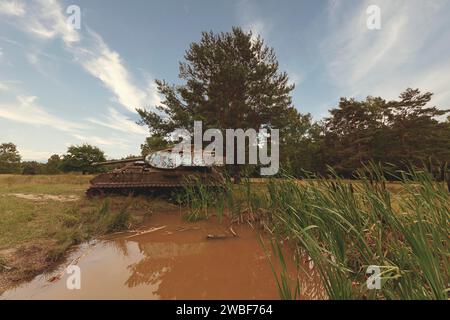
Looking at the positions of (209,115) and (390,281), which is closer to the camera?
(390,281)

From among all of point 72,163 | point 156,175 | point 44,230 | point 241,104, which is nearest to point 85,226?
point 44,230

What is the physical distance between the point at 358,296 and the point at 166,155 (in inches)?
305

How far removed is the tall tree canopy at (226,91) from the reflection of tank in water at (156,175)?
5.59m

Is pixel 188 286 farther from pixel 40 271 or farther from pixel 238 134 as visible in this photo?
pixel 238 134

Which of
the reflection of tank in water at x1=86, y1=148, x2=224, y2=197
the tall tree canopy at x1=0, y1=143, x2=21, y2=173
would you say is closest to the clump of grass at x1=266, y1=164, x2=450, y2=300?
the reflection of tank in water at x1=86, y1=148, x2=224, y2=197

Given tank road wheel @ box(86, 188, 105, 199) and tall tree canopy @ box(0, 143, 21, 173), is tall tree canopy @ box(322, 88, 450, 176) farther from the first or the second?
tall tree canopy @ box(0, 143, 21, 173)

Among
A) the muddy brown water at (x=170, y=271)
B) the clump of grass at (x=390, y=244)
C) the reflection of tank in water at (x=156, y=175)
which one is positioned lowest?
the muddy brown water at (x=170, y=271)

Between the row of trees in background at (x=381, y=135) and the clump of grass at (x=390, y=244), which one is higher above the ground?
the row of trees in background at (x=381, y=135)

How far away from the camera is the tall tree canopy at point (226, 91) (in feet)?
46.4

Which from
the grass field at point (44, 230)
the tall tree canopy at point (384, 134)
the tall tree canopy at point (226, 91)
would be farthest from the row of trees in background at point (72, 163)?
the tall tree canopy at point (384, 134)

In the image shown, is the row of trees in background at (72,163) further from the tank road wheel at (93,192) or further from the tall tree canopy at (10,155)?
the tank road wheel at (93,192)

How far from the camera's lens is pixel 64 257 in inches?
139

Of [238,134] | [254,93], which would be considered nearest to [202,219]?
[238,134]

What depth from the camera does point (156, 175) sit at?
8344 millimetres
